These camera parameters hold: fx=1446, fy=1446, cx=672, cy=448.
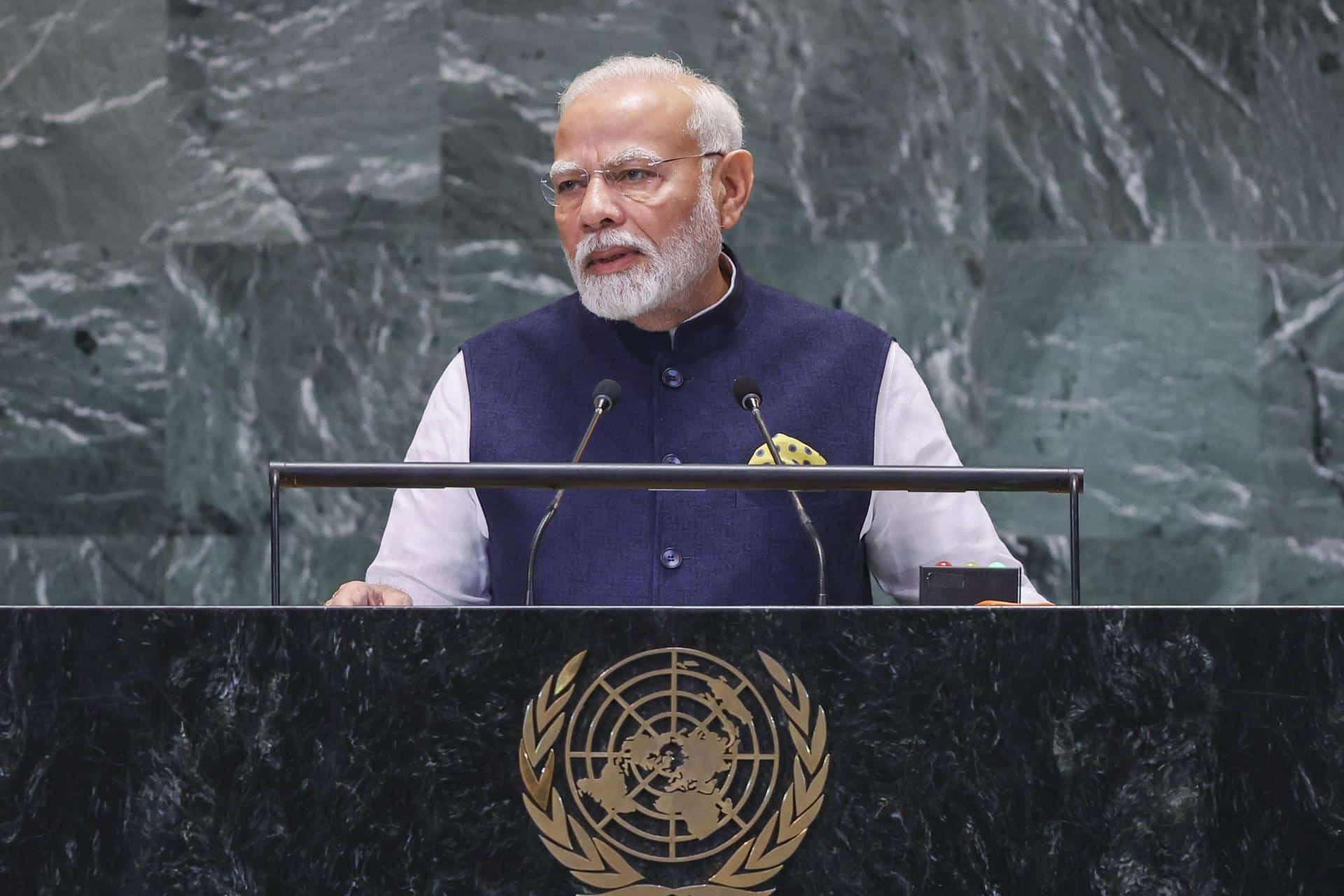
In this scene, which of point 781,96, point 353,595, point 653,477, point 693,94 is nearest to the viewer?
point 653,477

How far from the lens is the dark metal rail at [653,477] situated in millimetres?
1547

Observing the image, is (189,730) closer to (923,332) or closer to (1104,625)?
(1104,625)

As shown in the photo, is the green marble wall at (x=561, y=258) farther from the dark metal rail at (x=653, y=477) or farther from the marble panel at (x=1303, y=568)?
the dark metal rail at (x=653, y=477)

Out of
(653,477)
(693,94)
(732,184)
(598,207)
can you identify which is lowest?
(653,477)

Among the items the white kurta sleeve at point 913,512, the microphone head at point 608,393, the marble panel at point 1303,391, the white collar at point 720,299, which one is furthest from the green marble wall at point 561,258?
the microphone head at point 608,393

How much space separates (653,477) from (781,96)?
8.95 ft

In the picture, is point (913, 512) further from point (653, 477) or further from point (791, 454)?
point (653, 477)

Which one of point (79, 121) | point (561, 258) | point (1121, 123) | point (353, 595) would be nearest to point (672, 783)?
point (353, 595)

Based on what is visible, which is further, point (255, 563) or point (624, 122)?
point (255, 563)

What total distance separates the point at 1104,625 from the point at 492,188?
115 inches

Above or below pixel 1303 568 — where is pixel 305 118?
above

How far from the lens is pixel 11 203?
412 centimetres

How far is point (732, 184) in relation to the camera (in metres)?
2.75

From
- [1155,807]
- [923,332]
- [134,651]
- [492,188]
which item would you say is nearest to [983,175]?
[923,332]
